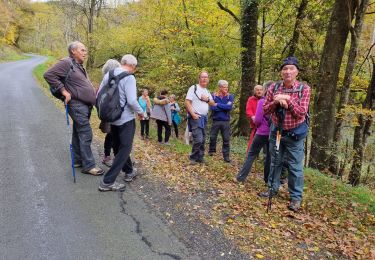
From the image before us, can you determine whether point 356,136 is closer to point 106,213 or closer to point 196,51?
point 196,51

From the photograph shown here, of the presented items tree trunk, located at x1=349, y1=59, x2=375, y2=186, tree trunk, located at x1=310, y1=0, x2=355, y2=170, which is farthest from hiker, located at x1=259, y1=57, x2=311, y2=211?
tree trunk, located at x1=349, y1=59, x2=375, y2=186

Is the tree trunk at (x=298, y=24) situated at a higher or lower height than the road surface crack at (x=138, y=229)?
higher

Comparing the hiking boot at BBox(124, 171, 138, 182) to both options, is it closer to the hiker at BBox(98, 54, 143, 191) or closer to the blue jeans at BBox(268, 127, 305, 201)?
the hiker at BBox(98, 54, 143, 191)

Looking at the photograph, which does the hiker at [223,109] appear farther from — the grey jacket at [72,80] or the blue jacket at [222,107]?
the grey jacket at [72,80]

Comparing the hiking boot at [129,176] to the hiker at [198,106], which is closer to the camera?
the hiking boot at [129,176]

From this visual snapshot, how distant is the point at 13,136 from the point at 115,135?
12.5 ft

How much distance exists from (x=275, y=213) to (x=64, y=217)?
10.1 ft

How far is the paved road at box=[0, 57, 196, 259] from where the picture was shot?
3.62 m

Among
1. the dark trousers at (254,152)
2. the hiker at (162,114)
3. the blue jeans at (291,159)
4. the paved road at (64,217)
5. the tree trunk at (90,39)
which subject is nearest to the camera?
the paved road at (64,217)

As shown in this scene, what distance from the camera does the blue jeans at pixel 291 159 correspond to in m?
5.17

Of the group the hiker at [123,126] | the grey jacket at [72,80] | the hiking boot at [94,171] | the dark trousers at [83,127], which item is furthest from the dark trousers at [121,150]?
the grey jacket at [72,80]

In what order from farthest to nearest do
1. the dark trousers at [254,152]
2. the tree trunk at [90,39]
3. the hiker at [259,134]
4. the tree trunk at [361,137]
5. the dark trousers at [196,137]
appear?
the tree trunk at [90,39] < the tree trunk at [361,137] < the dark trousers at [196,137] < the dark trousers at [254,152] < the hiker at [259,134]

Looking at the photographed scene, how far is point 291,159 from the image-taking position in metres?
5.23

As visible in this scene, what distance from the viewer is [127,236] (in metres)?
3.95
